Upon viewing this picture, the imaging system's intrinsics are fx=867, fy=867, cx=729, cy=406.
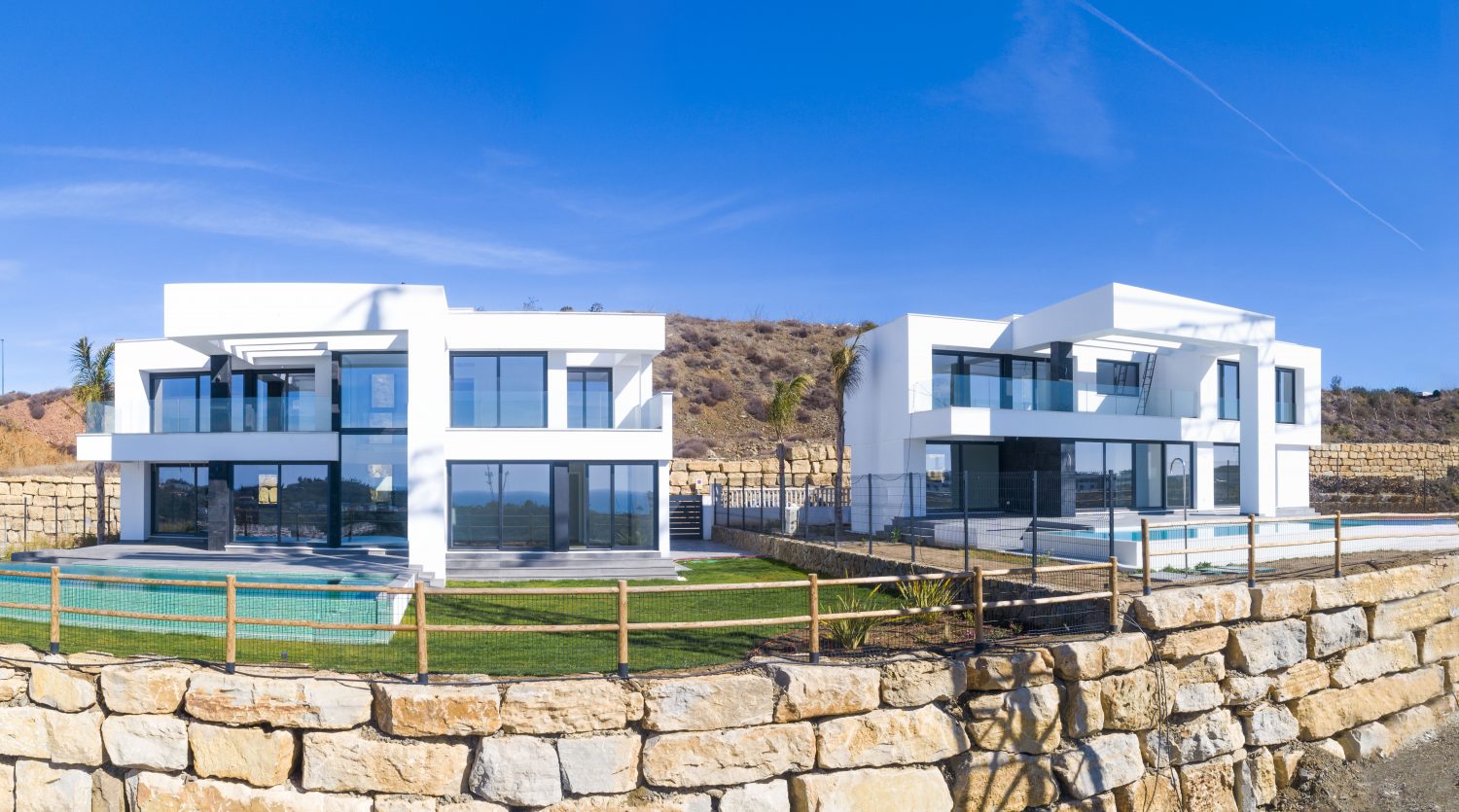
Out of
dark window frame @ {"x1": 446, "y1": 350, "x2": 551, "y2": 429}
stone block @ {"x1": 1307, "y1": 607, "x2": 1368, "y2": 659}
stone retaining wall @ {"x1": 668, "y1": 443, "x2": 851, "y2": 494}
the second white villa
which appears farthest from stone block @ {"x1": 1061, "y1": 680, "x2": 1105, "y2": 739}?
stone retaining wall @ {"x1": 668, "y1": 443, "x2": 851, "y2": 494}

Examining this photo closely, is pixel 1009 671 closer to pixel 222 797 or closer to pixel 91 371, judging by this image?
pixel 222 797

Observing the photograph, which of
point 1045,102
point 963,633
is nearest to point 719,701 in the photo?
point 963,633

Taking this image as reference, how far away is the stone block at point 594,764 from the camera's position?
24.2 ft

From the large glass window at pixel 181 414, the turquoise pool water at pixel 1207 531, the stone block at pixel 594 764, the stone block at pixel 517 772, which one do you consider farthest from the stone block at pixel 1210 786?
the large glass window at pixel 181 414

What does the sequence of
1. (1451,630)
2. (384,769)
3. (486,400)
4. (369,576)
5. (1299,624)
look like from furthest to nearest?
(486,400), (369,576), (1451,630), (1299,624), (384,769)

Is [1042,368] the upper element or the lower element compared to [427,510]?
upper

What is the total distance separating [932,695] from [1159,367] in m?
20.4

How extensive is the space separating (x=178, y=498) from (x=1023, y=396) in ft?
70.4

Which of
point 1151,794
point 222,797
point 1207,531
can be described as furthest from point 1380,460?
point 222,797

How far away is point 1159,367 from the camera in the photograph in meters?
25.2

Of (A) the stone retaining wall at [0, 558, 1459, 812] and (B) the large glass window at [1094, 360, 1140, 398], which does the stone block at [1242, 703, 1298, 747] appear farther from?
(B) the large glass window at [1094, 360, 1140, 398]

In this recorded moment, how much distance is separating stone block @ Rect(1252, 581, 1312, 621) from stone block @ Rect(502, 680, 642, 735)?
771 cm

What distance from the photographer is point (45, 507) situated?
1139 inches

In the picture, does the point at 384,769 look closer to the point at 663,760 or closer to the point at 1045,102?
the point at 663,760
